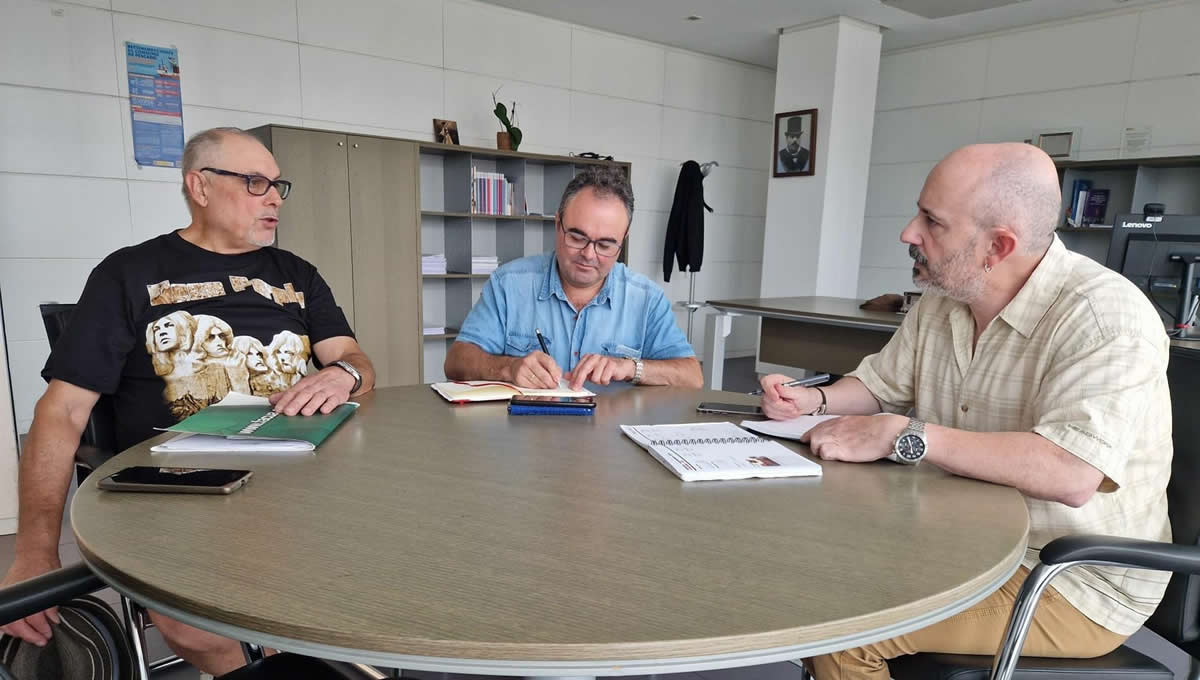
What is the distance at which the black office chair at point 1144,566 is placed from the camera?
1004 mm

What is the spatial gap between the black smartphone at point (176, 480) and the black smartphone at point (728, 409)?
97 centimetres

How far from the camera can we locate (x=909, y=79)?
6512 millimetres

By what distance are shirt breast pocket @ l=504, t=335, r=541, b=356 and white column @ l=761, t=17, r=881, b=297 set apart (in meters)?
4.36

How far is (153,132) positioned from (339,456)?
4.00 m

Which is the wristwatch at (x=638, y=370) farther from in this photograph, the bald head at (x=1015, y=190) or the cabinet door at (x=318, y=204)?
the cabinet door at (x=318, y=204)

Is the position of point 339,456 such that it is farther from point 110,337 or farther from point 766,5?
point 766,5

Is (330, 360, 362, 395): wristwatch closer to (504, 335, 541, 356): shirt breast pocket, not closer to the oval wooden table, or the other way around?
the oval wooden table

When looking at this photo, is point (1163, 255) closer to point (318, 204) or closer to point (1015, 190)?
point (1015, 190)

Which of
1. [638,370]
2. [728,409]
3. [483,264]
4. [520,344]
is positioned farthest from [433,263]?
[728,409]

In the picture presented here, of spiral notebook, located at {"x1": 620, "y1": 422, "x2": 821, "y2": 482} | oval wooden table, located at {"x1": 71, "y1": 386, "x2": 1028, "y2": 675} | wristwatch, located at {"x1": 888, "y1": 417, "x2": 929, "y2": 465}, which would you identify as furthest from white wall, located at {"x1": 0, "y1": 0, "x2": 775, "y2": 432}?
wristwatch, located at {"x1": 888, "y1": 417, "x2": 929, "y2": 465}

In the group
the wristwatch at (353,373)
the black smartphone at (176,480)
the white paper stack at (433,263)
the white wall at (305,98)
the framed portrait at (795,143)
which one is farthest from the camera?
the framed portrait at (795,143)

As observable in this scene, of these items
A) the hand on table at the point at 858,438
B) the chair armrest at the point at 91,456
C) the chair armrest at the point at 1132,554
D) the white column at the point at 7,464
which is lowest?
the white column at the point at 7,464

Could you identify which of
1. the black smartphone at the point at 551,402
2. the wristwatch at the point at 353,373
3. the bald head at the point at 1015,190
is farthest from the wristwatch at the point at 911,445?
the wristwatch at the point at 353,373

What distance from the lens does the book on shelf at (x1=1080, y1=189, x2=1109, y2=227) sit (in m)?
5.46
